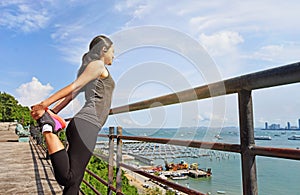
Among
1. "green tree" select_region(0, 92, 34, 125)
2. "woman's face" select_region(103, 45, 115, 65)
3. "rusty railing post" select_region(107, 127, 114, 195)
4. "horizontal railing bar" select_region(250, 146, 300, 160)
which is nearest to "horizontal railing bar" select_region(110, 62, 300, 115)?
"horizontal railing bar" select_region(250, 146, 300, 160)

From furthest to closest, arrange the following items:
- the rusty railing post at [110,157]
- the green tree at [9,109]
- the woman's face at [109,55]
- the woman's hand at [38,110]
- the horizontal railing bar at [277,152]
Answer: the green tree at [9,109], the rusty railing post at [110,157], the woman's face at [109,55], the woman's hand at [38,110], the horizontal railing bar at [277,152]

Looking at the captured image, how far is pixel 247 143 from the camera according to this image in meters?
0.82

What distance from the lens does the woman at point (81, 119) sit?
4.85 ft

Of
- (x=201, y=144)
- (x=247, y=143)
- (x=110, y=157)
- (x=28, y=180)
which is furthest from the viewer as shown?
(x=28, y=180)

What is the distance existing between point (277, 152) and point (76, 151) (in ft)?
3.61

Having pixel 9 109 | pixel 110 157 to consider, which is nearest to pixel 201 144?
pixel 110 157

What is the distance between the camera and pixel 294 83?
0.68m

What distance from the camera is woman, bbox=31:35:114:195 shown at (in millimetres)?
1477

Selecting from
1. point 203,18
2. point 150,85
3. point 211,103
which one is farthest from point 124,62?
point 203,18

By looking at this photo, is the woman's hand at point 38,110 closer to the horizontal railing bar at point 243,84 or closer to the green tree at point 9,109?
the horizontal railing bar at point 243,84

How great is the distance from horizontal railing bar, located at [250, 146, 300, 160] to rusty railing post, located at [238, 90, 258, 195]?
0.07ft

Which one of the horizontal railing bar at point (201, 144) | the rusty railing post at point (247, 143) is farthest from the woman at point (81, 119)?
the rusty railing post at point (247, 143)

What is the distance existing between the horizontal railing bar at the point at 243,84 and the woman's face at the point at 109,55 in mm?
454

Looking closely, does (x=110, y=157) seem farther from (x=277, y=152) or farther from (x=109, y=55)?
(x=277, y=152)
